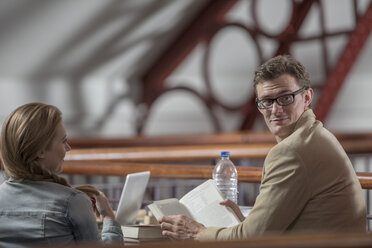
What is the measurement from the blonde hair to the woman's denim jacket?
0.13ft

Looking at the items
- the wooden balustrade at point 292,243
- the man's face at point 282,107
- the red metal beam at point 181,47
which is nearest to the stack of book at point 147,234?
the man's face at point 282,107

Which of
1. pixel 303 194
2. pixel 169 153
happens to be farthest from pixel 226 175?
pixel 169 153

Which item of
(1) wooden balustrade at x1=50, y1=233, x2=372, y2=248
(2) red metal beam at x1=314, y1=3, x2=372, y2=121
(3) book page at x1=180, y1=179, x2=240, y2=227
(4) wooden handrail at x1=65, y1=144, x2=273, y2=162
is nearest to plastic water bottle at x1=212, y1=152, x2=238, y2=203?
(3) book page at x1=180, y1=179, x2=240, y2=227

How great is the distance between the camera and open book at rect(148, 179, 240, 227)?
7.39 ft

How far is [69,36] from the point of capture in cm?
597

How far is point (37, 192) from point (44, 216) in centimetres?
8

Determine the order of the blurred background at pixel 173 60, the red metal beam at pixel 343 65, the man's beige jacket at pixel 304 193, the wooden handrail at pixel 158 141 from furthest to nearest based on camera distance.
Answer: the red metal beam at pixel 343 65 → the blurred background at pixel 173 60 → the wooden handrail at pixel 158 141 → the man's beige jacket at pixel 304 193

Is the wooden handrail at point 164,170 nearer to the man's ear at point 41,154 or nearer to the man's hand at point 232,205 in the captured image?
the man's hand at point 232,205

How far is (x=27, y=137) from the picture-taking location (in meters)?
2.06

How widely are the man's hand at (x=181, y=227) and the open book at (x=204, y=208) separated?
1.6 inches

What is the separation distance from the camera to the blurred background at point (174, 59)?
19.6ft

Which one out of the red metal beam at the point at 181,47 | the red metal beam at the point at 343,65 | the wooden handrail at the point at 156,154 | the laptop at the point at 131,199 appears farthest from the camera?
the red metal beam at the point at 181,47

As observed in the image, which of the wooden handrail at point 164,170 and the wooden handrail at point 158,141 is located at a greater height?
the wooden handrail at point 164,170

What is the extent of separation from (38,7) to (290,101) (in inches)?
146
